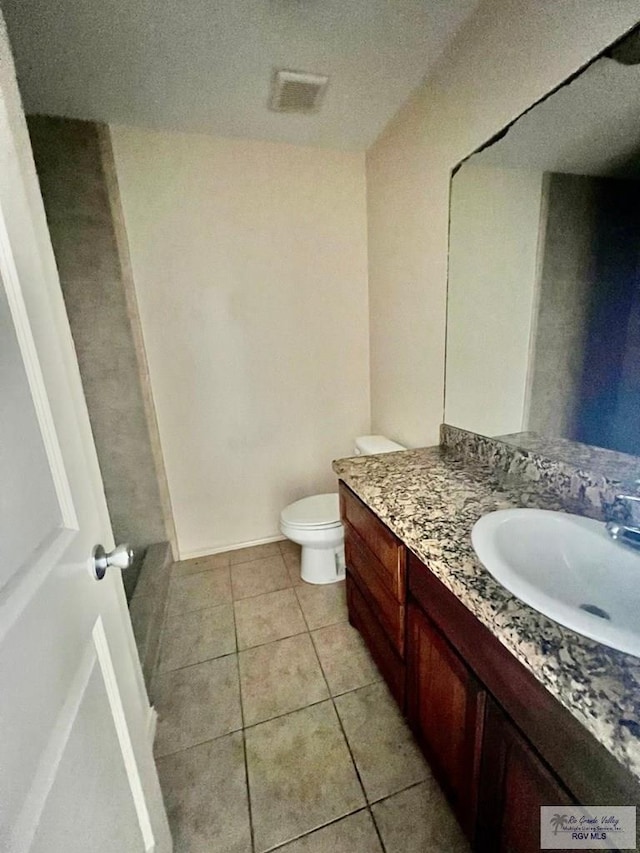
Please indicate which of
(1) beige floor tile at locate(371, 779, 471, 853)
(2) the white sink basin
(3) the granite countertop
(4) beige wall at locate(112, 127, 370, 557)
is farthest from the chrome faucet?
(4) beige wall at locate(112, 127, 370, 557)

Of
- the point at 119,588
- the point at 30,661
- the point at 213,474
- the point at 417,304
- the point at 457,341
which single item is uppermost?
the point at 417,304

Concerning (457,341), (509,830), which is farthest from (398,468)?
(509,830)

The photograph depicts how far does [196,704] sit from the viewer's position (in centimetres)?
135

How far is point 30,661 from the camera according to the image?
455 millimetres

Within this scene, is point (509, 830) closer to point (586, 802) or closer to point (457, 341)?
point (586, 802)

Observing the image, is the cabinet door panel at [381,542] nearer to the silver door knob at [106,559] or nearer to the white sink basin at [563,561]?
the white sink basin at [563,561]

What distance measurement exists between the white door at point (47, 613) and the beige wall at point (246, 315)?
113 centimetres

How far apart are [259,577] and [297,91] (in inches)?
94.1

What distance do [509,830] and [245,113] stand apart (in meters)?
2.56

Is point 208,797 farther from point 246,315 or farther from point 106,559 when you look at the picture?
point 246,315

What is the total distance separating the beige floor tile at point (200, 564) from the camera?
7.05ft

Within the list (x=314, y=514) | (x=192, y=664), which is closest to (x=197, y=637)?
(x=192, y=664)

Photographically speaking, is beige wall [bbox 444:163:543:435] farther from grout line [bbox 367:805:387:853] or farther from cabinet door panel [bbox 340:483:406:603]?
grout line [bbox 367:805:387:853]

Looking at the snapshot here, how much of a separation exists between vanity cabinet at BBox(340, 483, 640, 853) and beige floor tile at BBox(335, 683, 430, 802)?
0.36 ft
